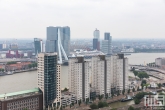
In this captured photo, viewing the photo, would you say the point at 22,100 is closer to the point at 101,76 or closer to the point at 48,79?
the point at 48,79

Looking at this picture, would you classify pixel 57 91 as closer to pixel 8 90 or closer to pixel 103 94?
pixel 103 94

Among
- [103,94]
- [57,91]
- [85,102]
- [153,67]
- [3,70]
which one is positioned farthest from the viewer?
[153,67]

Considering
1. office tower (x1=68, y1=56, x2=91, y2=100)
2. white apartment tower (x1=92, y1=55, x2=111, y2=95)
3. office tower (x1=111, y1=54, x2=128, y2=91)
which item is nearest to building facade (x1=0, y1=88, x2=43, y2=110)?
office tower (x1=68, y1=56, x2=91, y2=100)

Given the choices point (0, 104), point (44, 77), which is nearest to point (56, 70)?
point (44, 77)

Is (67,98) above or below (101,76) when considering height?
below

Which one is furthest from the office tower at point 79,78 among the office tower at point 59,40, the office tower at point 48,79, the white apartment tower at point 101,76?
the office tower at point 59,40

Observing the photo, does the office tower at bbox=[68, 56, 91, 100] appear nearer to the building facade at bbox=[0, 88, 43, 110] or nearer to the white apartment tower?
the white apartment tower

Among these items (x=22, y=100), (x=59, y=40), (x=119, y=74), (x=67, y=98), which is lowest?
(x=67, y=98)

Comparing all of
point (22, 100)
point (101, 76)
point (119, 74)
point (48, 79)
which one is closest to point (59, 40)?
point (119, 74)
